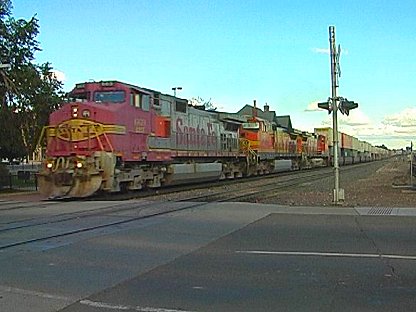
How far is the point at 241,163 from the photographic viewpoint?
4088 centimetres

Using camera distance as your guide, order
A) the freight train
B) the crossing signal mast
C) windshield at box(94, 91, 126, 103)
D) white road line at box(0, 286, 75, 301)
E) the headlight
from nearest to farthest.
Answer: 1. white road line at box(0, 286, 75, 301)
2. the crossing signal mast
3. the freight train
4. the headlight
5. windshield at box(94, 91, 126, 103)

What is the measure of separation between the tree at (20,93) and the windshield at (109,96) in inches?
251

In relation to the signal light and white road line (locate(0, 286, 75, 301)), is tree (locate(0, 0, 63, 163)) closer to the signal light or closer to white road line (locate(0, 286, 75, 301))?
the signal light

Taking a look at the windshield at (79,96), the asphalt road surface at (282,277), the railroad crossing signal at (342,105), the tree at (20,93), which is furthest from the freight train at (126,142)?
the asphalt road surface at (282,277)

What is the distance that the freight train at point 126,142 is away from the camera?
21.9 meters

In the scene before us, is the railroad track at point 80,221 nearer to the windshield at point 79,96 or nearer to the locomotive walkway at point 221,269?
the locomotive walkway at point 221,269

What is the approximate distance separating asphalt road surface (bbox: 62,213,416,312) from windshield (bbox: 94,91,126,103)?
1226 centimetres

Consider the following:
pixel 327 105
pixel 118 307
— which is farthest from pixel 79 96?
pixel 118 307

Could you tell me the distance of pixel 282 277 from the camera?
27.5ft

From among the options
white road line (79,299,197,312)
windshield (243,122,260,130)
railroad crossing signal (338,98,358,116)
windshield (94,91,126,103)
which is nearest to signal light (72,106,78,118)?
windshield (94,91,126,103)

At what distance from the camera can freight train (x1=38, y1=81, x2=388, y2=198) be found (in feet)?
71.9

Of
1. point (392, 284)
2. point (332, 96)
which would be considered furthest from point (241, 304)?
point (332, 96)

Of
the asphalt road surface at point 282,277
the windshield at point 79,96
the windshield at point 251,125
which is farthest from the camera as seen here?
the windshield at point 251,125

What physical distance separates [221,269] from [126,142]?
606 inches
